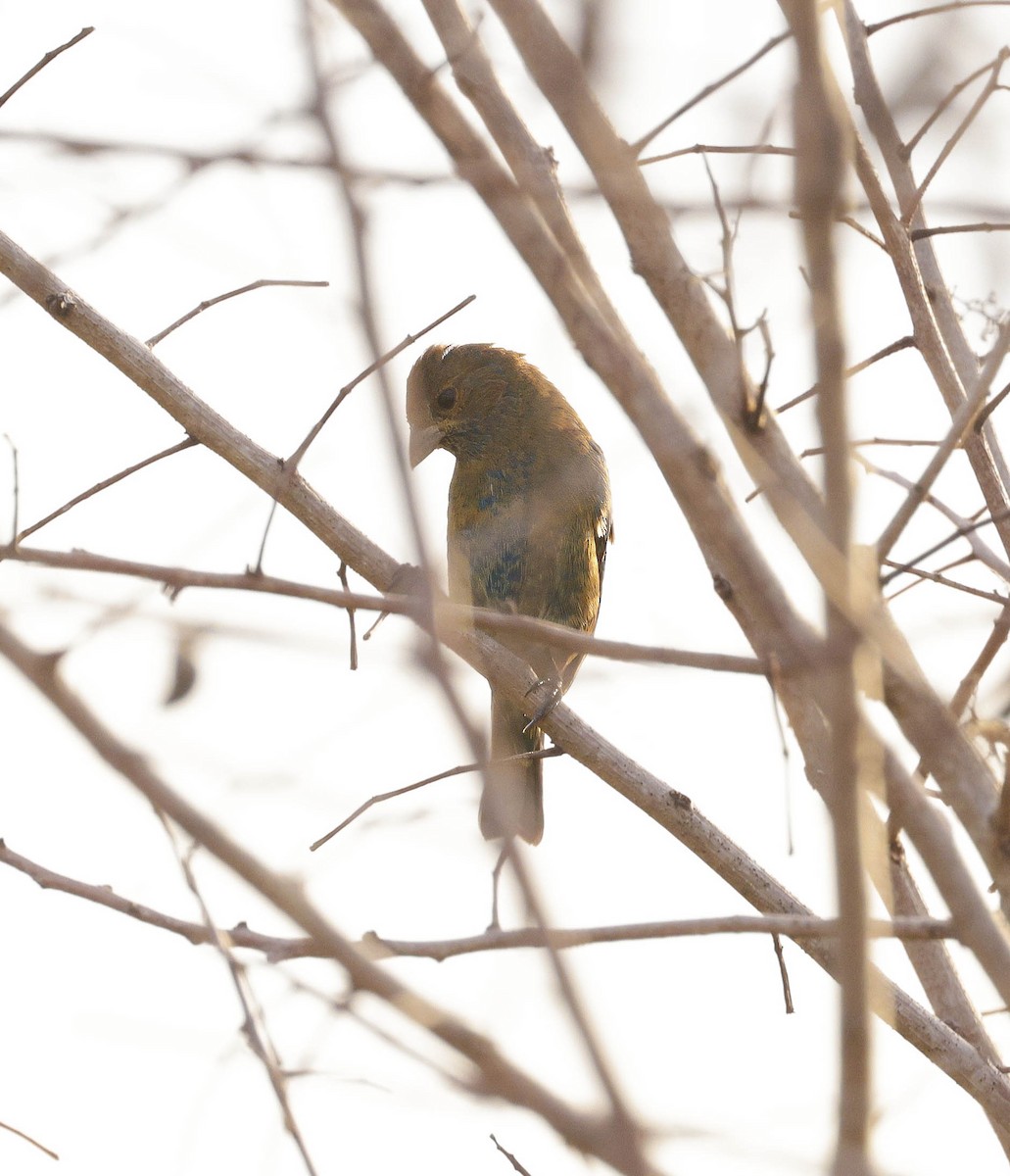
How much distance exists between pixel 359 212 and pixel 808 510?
816mm

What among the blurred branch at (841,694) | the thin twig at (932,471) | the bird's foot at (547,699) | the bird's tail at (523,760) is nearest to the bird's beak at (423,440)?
the bird's tail at (523,760)

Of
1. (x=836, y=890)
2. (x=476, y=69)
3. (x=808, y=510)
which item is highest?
(x=476, y=69)

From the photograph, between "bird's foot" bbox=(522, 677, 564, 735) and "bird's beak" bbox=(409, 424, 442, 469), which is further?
"bird's beak" bbox=(409, 424, 442, 469)

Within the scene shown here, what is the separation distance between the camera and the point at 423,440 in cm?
574

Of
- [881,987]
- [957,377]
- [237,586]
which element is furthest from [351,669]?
[957,377]

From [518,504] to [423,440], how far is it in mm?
462

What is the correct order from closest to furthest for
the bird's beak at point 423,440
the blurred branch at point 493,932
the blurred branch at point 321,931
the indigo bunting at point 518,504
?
the blurred branch at point 321,931 < the blurred branch at point 493,932 < the indigo bunting at point 518,504 < the bird's beak at point 423,440

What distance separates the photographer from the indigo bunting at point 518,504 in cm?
554

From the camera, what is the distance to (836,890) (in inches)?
48.4

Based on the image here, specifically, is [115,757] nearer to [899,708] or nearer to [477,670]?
[899,708]

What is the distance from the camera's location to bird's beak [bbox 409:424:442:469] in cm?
567

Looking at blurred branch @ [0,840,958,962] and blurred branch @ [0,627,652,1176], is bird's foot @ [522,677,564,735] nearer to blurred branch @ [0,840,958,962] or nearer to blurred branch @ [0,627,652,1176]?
blurred branch @ [0,840,958,962]

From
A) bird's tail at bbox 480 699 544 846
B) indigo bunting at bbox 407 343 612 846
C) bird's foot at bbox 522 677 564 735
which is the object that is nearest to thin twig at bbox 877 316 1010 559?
bird's foot at bbox 522 677 564 735

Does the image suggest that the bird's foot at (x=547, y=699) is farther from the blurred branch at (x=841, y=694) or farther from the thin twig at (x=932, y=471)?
the blurred branch at (x=841, y=694)
